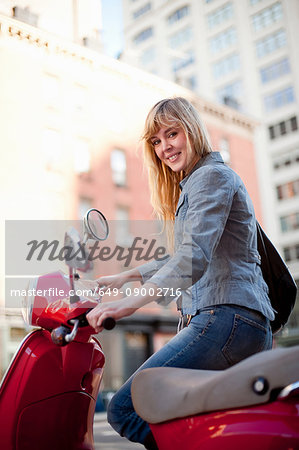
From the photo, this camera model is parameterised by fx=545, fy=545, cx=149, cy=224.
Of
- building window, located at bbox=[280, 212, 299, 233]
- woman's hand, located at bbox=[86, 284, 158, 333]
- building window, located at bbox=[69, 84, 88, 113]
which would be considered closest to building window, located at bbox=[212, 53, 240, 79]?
building window, located at bbox=[280, 212, 299, 233]

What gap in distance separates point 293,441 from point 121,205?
1592 centimetres

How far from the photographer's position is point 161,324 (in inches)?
690

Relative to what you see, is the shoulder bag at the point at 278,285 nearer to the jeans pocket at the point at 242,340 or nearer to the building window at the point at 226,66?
the jeans pocket at the point at 242,340

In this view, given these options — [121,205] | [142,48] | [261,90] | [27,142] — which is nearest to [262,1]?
[261,90]

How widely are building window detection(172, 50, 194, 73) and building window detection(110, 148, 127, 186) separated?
13.0 m

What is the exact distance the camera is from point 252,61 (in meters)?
26.7

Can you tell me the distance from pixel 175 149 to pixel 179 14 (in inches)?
1125

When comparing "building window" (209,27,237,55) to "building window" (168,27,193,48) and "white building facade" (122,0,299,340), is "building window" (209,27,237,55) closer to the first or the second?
"white building facade" (122,0,299,340)

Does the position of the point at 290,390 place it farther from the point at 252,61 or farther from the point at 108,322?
the point at 252,61

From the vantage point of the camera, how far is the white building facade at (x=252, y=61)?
84.0ft

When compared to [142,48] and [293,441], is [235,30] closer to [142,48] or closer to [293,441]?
[142,48]

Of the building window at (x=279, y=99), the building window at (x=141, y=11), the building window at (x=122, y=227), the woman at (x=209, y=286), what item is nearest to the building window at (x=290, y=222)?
the building window at (x=279, y=99)

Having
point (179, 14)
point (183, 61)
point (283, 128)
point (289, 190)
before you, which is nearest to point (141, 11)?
point (179, 14)

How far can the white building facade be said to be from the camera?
25.6 m
